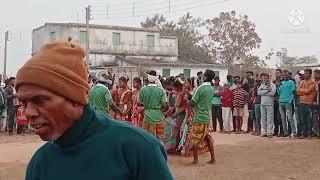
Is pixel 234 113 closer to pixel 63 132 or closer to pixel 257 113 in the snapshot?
pixel 257 113

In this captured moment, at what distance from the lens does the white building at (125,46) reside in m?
40.4

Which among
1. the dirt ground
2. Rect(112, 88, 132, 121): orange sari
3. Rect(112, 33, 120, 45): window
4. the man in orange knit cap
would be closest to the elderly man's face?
the man in orange knit cap

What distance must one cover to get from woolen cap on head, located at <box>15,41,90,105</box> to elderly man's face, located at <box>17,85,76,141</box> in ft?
0.07

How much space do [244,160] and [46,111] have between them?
8.44 meters

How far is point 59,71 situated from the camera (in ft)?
5.51

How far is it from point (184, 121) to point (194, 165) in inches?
59.8

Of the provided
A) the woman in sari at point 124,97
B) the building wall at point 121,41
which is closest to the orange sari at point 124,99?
the woman in sari at point 124,97

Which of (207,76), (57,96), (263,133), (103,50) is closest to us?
(57,96)

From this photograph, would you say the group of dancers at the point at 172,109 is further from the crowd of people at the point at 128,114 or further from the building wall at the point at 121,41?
the building wall at the point at 121,41

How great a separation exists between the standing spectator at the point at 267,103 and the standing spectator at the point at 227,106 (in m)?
1.36

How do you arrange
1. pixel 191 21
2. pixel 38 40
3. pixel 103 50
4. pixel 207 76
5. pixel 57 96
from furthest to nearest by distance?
1. pixel 191 21
2. pixel 38 40
3. pixel 103 50
4. pixel 207 76
5. pixel 57 96

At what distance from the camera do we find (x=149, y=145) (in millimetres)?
1693

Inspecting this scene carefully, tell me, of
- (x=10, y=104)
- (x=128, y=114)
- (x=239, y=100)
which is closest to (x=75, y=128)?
(x=128, y=114)

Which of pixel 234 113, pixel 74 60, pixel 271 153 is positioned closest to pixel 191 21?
pixel 234 113
